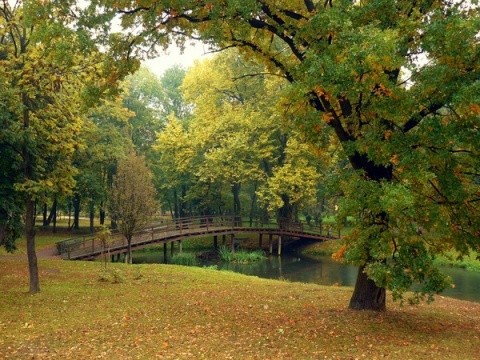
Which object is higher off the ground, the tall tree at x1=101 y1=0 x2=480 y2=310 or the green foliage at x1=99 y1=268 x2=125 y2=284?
A: the tall tree at x1=101 y1=0 x2=480 y2=310

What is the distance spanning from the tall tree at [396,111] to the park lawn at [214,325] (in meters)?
1.25

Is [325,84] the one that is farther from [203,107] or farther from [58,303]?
[203,107]

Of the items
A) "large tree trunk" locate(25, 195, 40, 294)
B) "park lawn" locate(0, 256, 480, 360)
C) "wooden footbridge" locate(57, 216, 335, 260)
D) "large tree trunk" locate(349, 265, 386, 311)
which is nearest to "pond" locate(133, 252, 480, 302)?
"wooden footbridge" locate(57, 216, 335, 260)

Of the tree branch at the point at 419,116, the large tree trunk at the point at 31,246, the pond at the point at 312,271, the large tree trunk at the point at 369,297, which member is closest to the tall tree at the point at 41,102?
the large tree trunk at the point at 31,246

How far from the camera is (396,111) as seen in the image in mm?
7312

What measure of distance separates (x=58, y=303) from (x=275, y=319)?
19.5 feet

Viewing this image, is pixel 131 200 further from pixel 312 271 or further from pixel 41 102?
pixel 312 271

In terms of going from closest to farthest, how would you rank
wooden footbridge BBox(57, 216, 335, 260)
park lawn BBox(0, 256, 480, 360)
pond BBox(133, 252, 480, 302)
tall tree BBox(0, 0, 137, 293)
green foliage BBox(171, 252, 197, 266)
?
park lawn BBox(0, 256, 480, 360) < tall tree BBox(0, 0, 137, 293) < pond BBox(133, 252, 480, 302) < wooden footbridge BBox(57, 216, 335, 260) < green foliage BBox(171, 252, 197, 266)

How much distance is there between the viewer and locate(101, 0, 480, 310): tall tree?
6.82 metres

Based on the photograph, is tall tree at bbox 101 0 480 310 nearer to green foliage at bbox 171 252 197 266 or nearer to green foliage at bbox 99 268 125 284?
green foliage at bbox 99 268 125 284

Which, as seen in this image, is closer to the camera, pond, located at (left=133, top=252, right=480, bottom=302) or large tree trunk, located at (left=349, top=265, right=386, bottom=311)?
large tree trunk, located at (left=349, top=265, right=386, bottom=311)

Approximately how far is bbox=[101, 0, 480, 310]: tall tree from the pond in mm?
12673

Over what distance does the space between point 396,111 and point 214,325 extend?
5700mm

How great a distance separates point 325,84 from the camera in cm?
703
